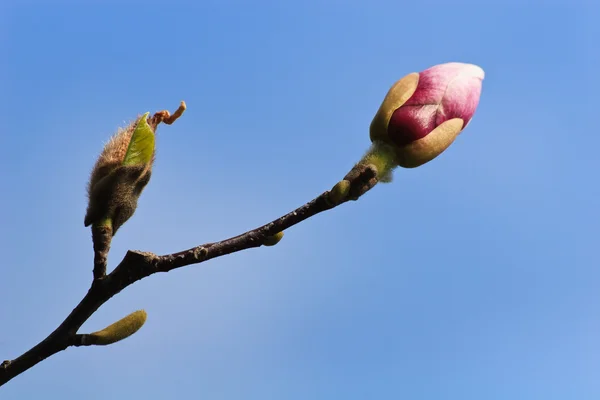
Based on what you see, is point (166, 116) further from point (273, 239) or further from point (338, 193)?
point (338, 193)

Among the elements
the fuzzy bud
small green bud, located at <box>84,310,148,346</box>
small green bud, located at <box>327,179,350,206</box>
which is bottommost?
small green bud, located at <box>84,310,148,346</box>

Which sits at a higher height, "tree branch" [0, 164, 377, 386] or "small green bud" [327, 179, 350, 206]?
"small green bud" [327, 179, 350, 206]

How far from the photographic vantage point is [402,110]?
2139mm

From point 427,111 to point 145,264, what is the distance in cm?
103

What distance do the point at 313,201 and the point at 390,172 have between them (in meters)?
0.35

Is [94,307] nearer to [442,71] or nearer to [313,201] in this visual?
[313,201]

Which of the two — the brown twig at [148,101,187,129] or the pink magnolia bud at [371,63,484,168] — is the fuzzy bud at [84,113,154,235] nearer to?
the brown twig at [148,101,187,129]

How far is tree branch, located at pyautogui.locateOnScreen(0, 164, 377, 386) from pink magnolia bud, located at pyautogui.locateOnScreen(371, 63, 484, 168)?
207 mm

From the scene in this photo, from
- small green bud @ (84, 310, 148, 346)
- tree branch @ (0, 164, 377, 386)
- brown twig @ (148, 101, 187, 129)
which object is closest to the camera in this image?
tree branch @ (0, 164, 377, 386)

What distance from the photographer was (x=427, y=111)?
6.93 ft

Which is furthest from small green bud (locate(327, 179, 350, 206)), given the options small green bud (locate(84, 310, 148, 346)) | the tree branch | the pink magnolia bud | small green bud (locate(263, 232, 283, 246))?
small green bud (locate(84, 310, 148, 346))

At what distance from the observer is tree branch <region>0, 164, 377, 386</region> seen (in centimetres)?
191

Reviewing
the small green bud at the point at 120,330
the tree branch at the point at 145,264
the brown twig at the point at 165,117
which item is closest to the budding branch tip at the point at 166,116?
the brown twig at the point at 165,117

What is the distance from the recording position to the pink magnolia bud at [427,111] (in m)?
2.10
